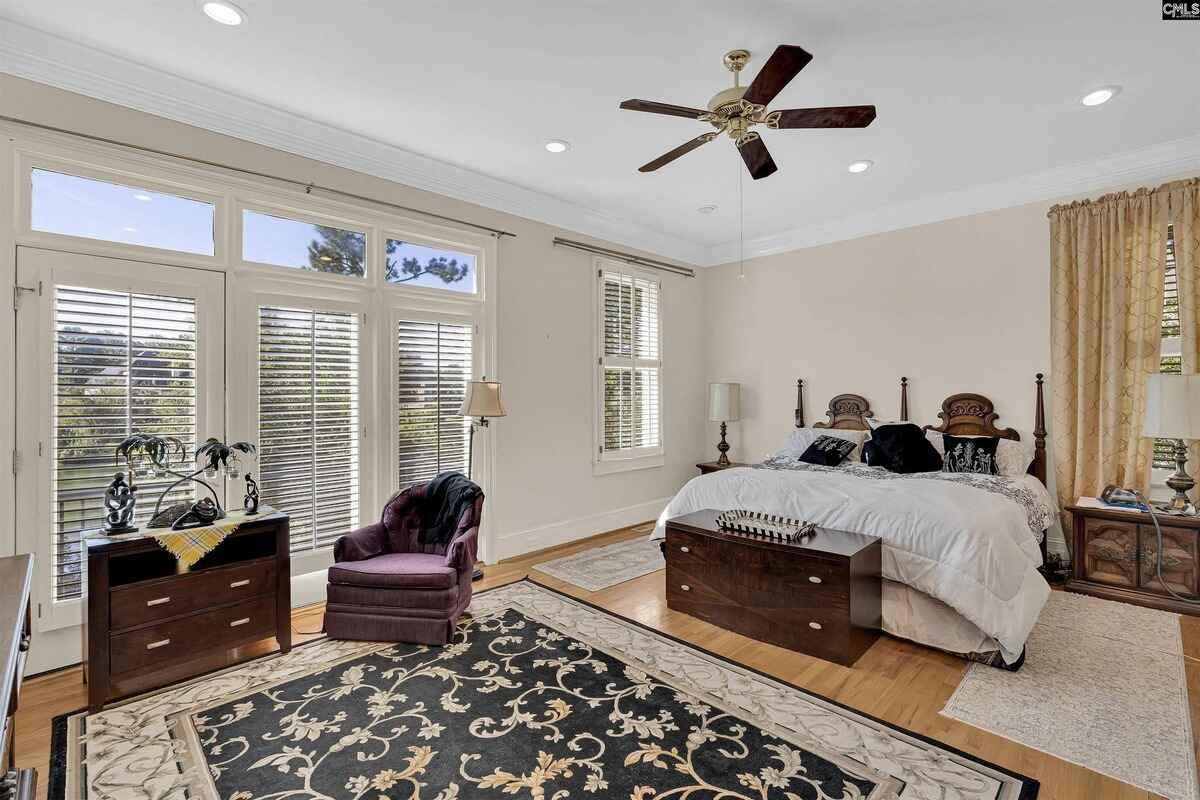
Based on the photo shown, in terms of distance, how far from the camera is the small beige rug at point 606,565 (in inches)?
160

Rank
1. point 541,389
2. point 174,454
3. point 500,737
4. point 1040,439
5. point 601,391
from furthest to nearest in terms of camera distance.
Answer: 1. point 601,391
2. point 541,389
3. point 1040,439
4. point 174,454
5. point 500,737

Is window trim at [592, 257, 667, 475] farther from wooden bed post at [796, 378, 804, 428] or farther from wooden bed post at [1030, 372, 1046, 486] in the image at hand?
wooden bed post at [1030, 372, 1046, 486]

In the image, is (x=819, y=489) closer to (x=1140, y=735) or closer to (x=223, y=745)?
(x=1140, y=735)

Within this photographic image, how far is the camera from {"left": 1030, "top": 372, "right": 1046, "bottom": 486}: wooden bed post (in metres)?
4.25

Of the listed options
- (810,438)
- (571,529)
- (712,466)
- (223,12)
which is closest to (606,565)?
(571,529)

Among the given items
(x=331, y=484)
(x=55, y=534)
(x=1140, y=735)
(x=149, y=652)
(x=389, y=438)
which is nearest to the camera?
(x=1140, y=735)

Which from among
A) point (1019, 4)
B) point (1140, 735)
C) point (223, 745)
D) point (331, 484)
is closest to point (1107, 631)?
point (1140, 735)

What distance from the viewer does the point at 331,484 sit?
362 cm

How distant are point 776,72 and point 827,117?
403 millimetres

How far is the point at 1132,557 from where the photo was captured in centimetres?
356

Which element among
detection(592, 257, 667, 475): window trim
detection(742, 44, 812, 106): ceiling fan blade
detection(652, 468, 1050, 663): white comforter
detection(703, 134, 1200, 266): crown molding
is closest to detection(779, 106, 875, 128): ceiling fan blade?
detection(742, 44, 812, 106): ceiling fan blade

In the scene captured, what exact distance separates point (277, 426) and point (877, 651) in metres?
3.59

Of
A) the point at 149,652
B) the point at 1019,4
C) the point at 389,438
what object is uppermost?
the point at 1019,4

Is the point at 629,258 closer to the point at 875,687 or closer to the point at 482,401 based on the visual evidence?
the point at 482,401
